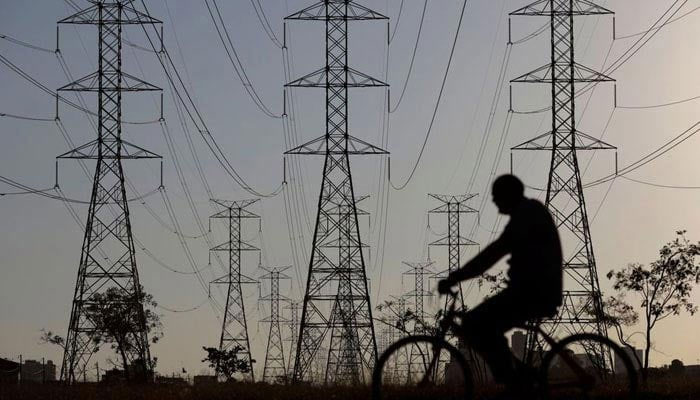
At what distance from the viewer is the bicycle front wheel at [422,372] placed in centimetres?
1614

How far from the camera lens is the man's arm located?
49.6 ft

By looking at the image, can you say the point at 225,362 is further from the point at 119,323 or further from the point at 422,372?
the point at 422,372

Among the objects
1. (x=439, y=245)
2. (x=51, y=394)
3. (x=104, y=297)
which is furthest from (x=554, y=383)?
(x=439, y=245)

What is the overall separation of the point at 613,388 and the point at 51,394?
Answer: 9.24 m

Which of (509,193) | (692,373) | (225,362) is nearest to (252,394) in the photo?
(509,193)

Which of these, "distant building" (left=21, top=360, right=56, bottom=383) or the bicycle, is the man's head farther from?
"distant building" (left=21, top=360, right=56, bottom=383)

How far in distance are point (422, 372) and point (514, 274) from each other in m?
3.40

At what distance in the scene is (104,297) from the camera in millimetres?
75688

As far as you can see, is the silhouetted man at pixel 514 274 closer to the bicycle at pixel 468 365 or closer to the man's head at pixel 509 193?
the man's head at pixel 509 193

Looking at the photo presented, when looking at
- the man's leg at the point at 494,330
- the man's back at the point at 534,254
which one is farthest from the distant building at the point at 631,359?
the man's back at the point at 534,254

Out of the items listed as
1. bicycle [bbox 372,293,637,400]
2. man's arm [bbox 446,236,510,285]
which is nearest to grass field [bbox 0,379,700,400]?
bicycle [bbox 372,293,637,400]

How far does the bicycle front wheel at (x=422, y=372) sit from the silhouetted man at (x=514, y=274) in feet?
2.01

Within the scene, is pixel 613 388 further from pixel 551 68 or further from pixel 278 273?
pixel 278 273

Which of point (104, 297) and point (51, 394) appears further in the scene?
point (104, 297)
